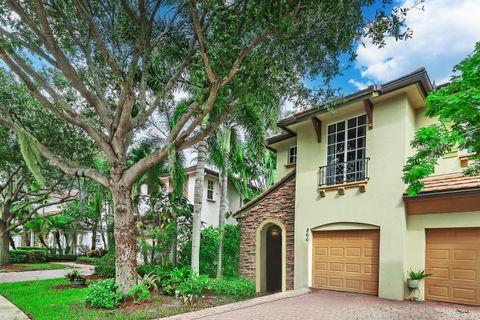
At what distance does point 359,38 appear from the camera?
341 inches

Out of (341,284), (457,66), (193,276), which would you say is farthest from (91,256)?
(457,66)

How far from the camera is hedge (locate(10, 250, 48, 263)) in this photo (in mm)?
24656

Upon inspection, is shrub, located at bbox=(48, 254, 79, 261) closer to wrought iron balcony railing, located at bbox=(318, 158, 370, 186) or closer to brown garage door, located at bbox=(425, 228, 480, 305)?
wrought iron balcony railing, located at bbox=(318, 158, 370, 186)

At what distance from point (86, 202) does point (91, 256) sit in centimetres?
476

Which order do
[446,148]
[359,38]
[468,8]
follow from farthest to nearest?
[359,38]
[468,8]
[446,148]

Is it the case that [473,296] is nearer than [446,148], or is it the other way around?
[446,148]

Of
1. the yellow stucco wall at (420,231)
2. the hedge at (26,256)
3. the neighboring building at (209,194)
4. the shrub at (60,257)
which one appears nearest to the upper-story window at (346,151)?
the yellow stucco wall at (420,231)

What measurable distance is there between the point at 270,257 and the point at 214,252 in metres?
2.94

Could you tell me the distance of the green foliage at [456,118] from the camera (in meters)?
5.71

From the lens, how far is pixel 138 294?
33.3ft

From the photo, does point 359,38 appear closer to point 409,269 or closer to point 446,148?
point 446,148

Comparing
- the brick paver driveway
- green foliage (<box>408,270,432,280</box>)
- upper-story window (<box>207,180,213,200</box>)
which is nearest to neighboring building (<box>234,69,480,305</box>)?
green foliage (<box>408,270,432,280</box>)

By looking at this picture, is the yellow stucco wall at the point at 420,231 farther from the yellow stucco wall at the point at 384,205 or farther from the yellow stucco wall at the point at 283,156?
the yellow stucco wall at the point at 283,156

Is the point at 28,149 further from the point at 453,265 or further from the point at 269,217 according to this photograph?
the point at 453,265
